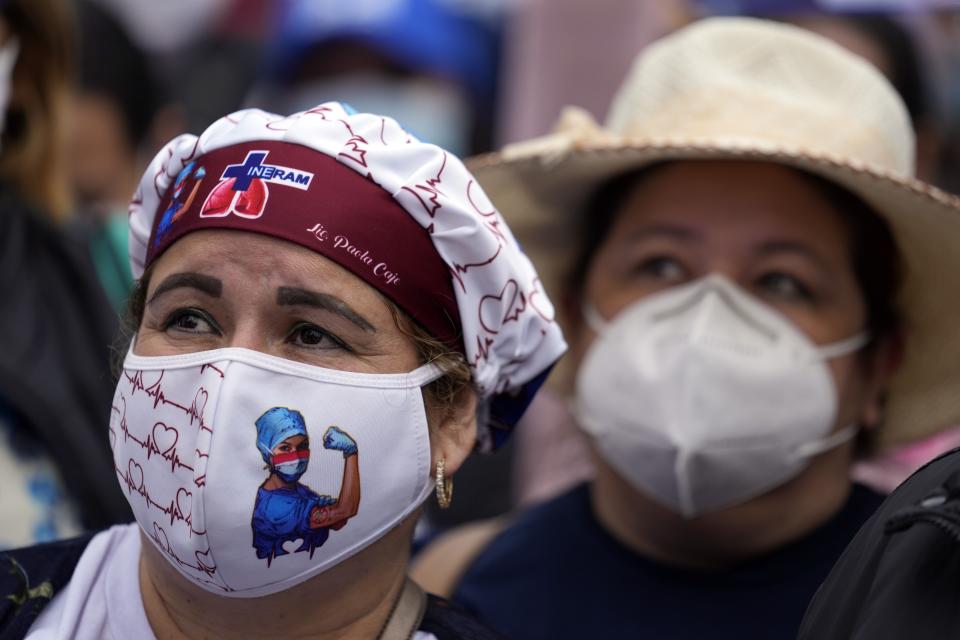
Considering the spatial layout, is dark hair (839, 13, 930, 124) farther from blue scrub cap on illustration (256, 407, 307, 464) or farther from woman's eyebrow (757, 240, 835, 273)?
blue scrub cap on illustration (256, 407, 307, 464)

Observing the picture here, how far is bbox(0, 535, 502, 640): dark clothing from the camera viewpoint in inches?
79.9

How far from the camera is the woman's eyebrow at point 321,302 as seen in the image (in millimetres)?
2000

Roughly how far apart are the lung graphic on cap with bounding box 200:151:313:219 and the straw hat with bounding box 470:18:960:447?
1087 mm

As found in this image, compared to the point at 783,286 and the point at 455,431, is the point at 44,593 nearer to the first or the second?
the point at 455,431

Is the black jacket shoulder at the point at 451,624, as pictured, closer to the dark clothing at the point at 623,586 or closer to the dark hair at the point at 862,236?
the dark clothing at the point at 623,586

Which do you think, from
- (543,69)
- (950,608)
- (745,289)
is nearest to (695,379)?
(745,289)

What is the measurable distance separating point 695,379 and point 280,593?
3.47ft

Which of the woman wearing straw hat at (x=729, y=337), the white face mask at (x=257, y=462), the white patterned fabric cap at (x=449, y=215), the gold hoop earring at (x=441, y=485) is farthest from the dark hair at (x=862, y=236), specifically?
the white face mask at (x=257, y=462)

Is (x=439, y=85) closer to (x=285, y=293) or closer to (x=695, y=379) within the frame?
(x=695, y=379)

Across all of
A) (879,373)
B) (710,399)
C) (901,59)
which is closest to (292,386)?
(710,399)

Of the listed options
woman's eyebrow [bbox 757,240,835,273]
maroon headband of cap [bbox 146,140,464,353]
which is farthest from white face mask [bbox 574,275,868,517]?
maroon headband of cap [bbox 146,140,464,353]

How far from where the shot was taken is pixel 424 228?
6.97ft

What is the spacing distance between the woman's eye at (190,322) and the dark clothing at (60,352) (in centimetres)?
92

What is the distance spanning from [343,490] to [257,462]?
5.7 inches
